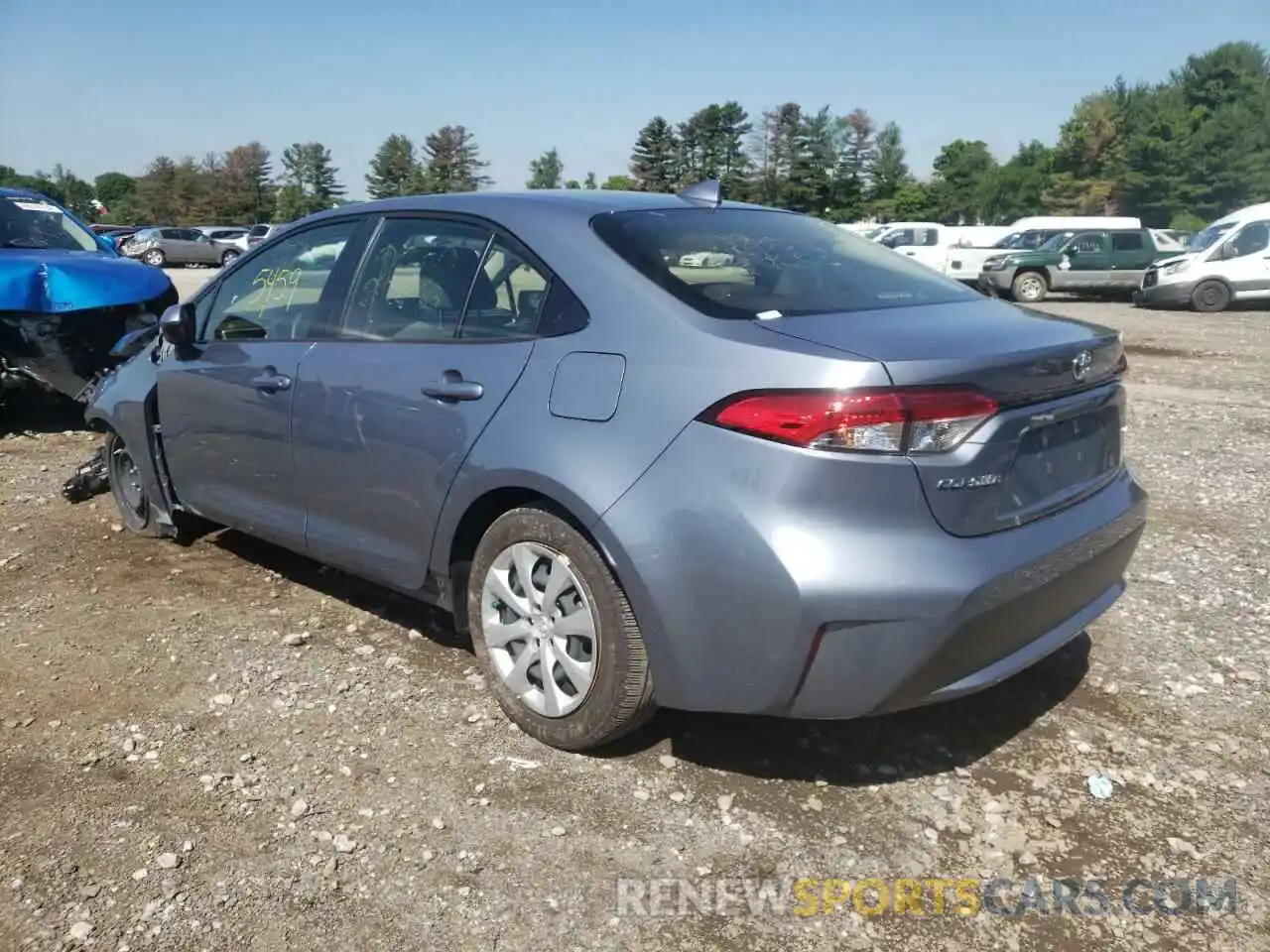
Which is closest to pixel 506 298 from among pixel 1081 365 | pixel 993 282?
pixel 1081 365

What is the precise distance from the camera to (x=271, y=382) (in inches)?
155

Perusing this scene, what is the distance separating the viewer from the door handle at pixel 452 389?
3.19 metres

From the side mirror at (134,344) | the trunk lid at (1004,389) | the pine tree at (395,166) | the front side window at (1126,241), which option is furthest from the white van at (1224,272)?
the pine tree at (395,166)

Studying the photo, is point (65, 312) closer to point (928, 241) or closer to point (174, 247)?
point (928, 241)

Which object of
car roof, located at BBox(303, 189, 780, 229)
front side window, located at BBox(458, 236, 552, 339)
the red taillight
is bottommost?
the red taillight

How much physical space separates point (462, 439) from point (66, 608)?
2.34m

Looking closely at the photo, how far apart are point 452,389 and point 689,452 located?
94 centimetres

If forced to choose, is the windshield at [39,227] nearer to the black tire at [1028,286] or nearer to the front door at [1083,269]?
the black tire at [1028,286]

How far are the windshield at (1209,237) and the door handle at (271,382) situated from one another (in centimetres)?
2088

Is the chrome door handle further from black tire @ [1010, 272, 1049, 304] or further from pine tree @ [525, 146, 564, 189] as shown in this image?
pine tree @ [525, 146, 564, 189]

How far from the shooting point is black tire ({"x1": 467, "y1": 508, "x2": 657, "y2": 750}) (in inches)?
113

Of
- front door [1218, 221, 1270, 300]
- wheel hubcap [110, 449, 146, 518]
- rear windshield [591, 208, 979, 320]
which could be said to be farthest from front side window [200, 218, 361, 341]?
front door [1218, 221, 1270, 300]

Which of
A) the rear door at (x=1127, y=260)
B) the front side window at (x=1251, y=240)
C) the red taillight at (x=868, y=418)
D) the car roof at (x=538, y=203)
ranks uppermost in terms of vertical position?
the car roof at (x=538, y=203)

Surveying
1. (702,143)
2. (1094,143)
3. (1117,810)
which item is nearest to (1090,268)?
(1117,810)
